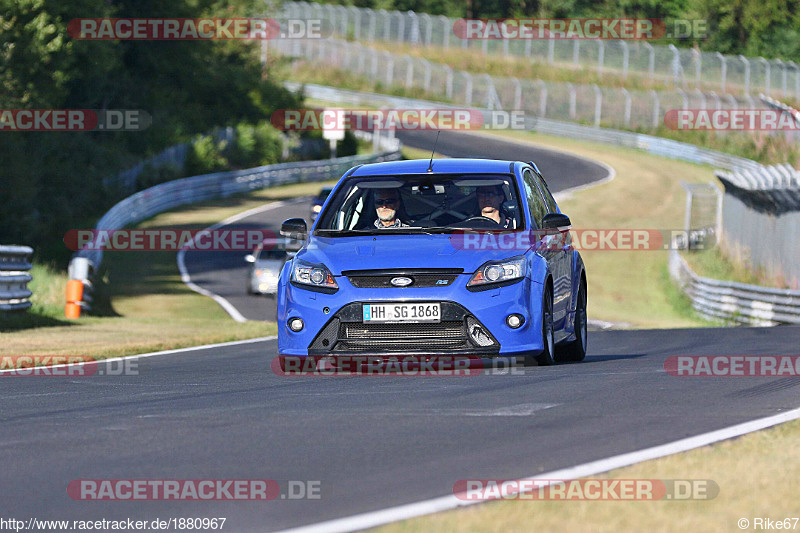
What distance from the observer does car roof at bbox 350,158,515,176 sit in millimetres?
11469

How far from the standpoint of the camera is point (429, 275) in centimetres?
1010

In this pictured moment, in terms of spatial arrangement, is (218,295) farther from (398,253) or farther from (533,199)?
(398,253)

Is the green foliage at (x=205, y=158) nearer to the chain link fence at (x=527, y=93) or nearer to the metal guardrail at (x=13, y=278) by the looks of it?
the chain link fence at (x=527, y=93)

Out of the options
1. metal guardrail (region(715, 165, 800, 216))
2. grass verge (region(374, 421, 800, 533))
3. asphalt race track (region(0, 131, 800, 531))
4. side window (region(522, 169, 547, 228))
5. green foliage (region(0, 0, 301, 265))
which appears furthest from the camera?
green foliage (region(0, 0, 301, 265))

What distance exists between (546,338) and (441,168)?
1.87 metres

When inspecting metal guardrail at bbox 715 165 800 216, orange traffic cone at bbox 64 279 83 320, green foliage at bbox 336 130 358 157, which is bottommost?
green foliage at bbox 336 130 358 157

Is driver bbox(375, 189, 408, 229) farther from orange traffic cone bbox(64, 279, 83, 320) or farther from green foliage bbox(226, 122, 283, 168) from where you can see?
green foliage bbox(226, 122, 283, 168)

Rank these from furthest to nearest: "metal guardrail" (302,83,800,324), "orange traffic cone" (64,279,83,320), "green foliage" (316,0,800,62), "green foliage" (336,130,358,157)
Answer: "green foliage" (316,0,800,62) → "green foliage" (336,130,358,157) → "metal guardrail" (302,83,800,324) → "orange traffic cone" (64,279,83,320)

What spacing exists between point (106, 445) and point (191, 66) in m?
57.9

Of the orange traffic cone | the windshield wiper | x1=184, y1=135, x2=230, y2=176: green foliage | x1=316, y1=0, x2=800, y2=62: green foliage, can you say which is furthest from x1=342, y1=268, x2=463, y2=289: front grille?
x1=316, y1=0, x2=800, y2=62: green foliage

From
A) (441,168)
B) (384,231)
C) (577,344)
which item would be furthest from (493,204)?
(577,344)

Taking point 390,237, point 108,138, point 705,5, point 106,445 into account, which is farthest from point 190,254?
point 705,5

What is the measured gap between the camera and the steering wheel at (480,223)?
10953 millimetres

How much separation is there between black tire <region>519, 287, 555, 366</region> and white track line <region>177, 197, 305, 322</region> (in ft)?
46.5
